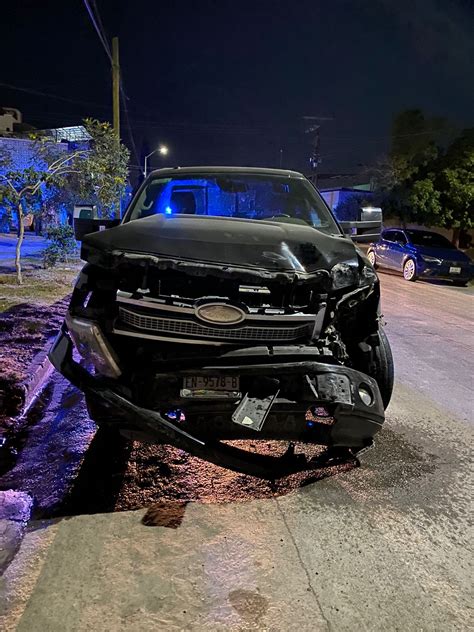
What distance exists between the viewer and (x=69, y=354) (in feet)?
9.58

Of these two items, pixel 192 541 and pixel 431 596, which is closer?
pixel 431 596

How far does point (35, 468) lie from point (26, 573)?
122cm

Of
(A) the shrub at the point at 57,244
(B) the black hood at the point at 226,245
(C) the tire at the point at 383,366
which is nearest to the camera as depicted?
(B) the black hood at the point at 226,245

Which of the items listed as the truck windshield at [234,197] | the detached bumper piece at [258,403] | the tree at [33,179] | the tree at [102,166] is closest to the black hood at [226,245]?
the detached bumper piece at [258,403]

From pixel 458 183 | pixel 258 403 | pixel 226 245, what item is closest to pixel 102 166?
pixel 226 245

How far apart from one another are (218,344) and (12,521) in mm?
1588

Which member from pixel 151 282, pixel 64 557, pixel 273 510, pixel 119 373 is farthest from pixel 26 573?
pixel 151 282

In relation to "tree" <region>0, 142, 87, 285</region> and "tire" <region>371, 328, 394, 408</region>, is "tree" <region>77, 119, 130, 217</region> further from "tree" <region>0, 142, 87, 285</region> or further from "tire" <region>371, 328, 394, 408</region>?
"tire" <region>371, 328, 394, 408</region>

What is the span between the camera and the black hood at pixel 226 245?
2.93m

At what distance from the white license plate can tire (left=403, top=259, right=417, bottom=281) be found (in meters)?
13.6

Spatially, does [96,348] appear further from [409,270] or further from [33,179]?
[409,270]

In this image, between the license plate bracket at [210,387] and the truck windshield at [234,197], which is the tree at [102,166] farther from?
the license plate bracket at [210,387]

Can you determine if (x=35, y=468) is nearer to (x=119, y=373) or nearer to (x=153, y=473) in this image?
(x=153, y=473)

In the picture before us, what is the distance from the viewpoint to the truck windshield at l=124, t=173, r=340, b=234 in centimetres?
482
